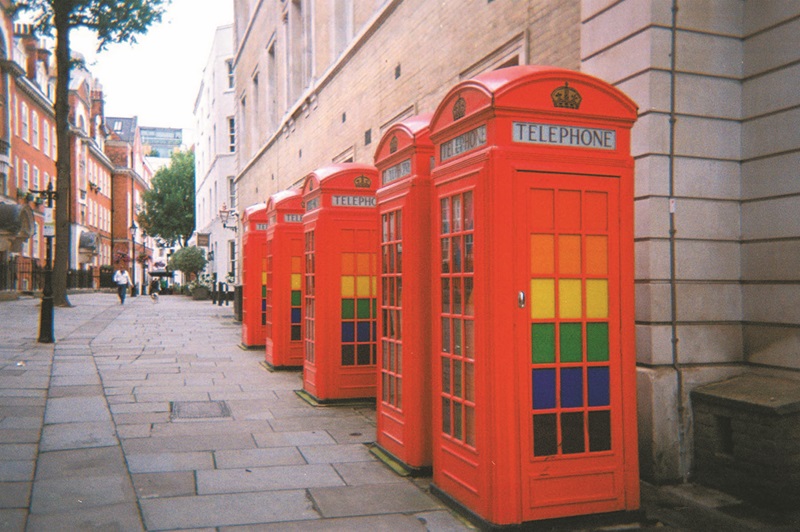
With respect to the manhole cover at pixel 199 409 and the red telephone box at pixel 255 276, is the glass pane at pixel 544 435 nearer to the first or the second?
the manhole cover at pixel 199 409

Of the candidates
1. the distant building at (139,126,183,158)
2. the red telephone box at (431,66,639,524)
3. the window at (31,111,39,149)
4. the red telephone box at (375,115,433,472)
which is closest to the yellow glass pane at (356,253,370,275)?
the red telephone box at (375,115,433,472)

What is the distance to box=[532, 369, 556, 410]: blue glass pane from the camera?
437 cm

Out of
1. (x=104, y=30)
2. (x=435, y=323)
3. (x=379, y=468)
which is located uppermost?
(x=104, y=30)

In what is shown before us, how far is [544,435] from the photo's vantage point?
438cm

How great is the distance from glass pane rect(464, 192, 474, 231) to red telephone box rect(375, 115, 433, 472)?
2.85 ft

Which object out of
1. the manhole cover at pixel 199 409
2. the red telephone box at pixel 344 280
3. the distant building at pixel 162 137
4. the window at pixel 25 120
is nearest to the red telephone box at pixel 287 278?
the red telephone box at pixel 344 280

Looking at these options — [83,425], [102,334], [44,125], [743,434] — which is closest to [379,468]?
[743,434]

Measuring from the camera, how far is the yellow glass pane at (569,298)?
4.46 meters

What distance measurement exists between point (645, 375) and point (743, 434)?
2.61 ft

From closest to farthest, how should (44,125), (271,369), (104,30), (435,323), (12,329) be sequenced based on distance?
(435,323) → (271,369) → (12,329) → (104,30) → (44,125)

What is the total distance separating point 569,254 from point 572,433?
1085mm

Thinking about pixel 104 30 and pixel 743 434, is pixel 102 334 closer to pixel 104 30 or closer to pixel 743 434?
pixel 104 30

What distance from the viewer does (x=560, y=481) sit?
4387 mm

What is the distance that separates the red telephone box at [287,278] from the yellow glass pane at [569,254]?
692 centimetres
